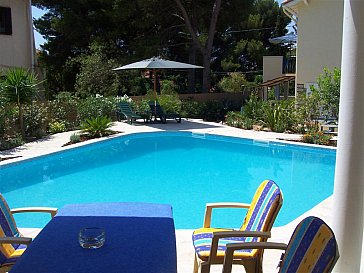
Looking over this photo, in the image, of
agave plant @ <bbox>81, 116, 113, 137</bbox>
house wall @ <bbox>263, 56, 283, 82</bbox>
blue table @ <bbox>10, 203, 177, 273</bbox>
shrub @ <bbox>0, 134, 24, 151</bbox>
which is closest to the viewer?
blue table @ <bbox>10, 203, 177, 273</bbox>

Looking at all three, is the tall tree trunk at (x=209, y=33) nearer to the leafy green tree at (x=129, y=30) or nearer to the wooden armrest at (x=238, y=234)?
the leafy green tree at (x=129, y=30)

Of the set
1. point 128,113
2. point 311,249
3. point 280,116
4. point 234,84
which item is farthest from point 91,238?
point 234,84

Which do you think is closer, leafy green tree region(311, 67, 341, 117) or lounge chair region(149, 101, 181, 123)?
leafy green tree region(311, 67, 341, 117)

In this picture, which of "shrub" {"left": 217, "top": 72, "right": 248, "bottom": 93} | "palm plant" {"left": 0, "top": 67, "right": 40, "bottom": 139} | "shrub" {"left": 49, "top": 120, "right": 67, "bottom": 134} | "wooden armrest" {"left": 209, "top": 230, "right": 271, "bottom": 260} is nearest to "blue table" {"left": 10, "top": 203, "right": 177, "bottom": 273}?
"wooden armrest" {"left": 209, "top": 230, "right": 271, "bottom": 260}

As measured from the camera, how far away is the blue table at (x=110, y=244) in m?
2.31

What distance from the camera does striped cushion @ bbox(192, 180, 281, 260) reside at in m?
3.16

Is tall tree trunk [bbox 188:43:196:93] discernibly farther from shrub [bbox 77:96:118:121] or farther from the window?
the window

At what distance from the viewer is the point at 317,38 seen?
15.5m

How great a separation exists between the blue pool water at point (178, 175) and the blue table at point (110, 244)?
2.96 meters

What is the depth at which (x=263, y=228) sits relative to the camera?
316 centimetres

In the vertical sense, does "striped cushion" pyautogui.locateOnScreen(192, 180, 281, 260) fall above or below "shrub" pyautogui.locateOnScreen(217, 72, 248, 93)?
below

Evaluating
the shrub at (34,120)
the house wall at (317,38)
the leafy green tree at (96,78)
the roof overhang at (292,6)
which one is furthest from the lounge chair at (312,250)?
the leafy green tree at (96,78)

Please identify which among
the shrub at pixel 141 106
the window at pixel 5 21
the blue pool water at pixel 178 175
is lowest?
the blue pool water at pixel 178 175

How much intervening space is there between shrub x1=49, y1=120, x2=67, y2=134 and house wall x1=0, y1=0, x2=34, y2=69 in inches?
143
